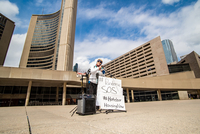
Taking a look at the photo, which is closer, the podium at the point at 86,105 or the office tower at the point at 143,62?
the podium at the point at 86,105

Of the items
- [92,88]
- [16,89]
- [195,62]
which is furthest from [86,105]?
[195,62]

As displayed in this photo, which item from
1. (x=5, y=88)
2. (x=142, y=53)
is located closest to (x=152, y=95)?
(x=142, y=53)

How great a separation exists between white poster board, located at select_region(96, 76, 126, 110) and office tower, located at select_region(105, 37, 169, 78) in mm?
49756

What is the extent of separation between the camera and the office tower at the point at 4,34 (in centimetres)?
6201

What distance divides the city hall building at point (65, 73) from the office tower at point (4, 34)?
12697 millimetres

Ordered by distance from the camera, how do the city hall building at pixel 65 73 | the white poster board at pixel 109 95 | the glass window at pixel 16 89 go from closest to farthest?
the white poster board at pixel 109 95, the city hall building at pixel 65 73, the glass window at pixel 16 89

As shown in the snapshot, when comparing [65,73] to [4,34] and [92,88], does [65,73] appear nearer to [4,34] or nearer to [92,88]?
[92,88]

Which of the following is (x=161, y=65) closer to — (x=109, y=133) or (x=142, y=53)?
(x=142, y=53)

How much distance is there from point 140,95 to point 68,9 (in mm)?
55555

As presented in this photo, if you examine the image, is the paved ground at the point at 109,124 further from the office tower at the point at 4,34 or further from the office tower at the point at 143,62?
the office tower at the point at 4,34

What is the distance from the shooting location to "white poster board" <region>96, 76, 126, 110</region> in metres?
4.66

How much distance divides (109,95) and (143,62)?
6400 centimetres

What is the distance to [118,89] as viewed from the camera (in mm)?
5418

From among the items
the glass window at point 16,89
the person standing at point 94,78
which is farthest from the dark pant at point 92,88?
the glass window at point 16,89
